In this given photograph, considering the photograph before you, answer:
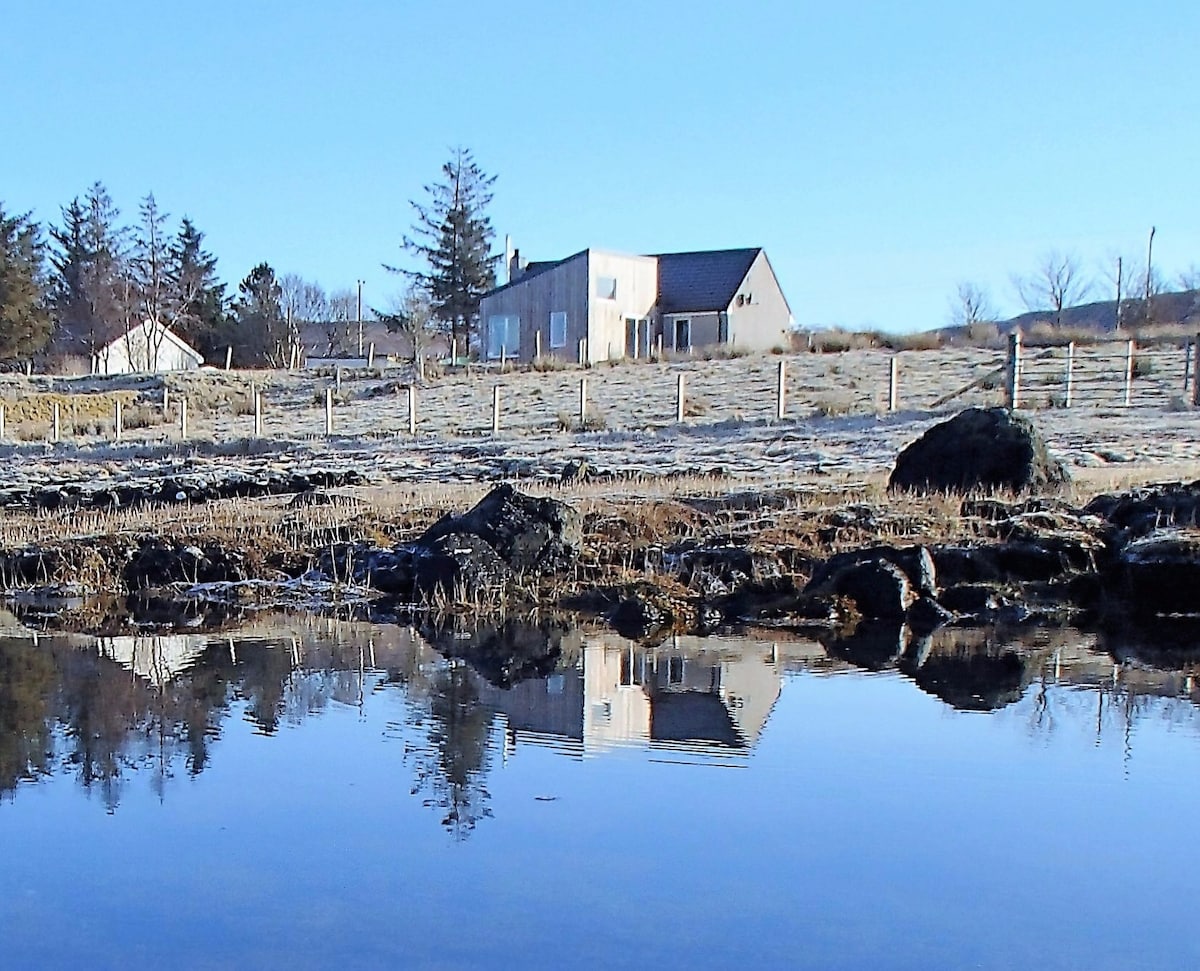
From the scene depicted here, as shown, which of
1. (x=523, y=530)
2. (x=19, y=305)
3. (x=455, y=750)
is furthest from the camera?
(x=19, y=305)

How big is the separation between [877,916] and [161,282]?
83.5 meters

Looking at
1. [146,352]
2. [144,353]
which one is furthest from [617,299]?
[144,353]

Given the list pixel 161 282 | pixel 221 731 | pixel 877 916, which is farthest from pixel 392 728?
pixel 161 282

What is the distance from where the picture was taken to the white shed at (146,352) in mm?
79562

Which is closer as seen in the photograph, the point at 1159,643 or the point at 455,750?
the point at 455,750

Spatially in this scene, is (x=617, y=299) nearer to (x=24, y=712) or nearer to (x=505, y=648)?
(x=505, y=648)

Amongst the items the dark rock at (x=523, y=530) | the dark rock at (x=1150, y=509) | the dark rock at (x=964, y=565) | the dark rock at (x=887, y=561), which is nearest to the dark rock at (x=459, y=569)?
the dark rock at (x=523, y=530)

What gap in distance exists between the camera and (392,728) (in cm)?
996

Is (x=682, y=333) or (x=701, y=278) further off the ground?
(x=701, y=278)

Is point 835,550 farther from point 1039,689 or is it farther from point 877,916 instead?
point 877,916

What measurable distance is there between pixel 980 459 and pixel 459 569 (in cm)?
794

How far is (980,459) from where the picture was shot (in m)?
20.3

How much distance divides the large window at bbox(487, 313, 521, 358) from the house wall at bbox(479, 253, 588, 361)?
233 millimetres

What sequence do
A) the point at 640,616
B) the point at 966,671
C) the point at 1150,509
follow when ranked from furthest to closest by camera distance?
the point at 1150,509, the point at 640,616, the point at 966,671
